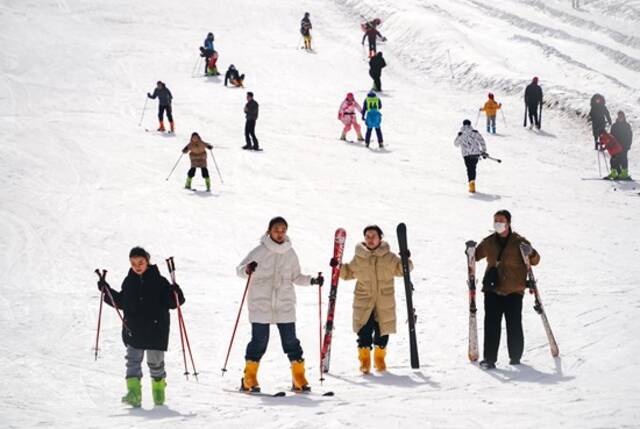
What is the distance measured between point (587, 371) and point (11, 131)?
18008mm

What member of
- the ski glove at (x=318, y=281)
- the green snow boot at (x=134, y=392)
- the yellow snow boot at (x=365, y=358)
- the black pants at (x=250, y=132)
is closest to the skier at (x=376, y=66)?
the black pants at (x=250, y=132)

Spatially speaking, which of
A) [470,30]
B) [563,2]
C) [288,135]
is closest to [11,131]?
[288,135]

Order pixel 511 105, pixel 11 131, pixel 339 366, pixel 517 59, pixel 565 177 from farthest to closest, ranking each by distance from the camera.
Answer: pixel 517 59, pixel 511 105, pixel 11 131, pixel 565 177, pixel 339 366

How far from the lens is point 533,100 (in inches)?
1002

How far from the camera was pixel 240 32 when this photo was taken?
3769 cm

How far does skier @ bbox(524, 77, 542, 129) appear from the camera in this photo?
25328mm

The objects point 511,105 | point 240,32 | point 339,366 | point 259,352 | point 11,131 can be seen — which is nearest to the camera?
point 259,352

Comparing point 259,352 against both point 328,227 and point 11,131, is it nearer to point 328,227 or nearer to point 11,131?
point 328,227

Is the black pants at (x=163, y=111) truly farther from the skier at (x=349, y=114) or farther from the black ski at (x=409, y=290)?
the black ski at (x=409, y=290)

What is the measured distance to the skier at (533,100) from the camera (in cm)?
2533

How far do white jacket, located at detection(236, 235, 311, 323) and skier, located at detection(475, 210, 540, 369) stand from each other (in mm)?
1807

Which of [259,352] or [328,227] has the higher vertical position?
[328,227]

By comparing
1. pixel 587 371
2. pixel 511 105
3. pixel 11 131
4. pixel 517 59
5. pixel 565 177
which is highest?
pixel 517 59

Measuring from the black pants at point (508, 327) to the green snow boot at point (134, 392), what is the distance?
10.4ft
